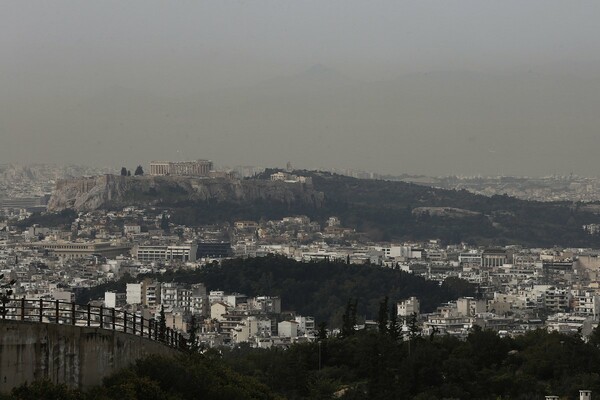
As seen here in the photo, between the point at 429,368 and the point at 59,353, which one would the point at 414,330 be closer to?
the point at 429,368

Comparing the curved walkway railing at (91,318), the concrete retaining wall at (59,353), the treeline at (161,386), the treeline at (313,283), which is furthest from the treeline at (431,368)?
the treeline at (313,283)

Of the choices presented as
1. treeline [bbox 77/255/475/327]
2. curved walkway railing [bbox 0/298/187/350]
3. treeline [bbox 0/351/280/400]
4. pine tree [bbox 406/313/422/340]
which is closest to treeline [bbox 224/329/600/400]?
pine tree [bbox 406/313/422/340]

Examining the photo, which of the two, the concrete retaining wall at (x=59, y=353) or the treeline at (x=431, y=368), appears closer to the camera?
the concrete retaining wall at (x=59, y=353)

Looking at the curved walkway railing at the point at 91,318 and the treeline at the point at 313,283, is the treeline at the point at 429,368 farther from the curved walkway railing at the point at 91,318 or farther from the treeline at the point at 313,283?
the treeline at the point at 313,283

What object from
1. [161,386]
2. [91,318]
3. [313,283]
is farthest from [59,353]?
[313,283]

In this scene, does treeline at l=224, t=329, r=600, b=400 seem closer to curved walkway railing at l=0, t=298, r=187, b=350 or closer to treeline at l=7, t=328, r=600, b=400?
treeline at l=7, t=328, r=600, b=400

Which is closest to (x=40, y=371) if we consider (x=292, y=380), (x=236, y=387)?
(x=236, y=387)

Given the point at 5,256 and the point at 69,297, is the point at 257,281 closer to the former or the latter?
the point at 69,297
